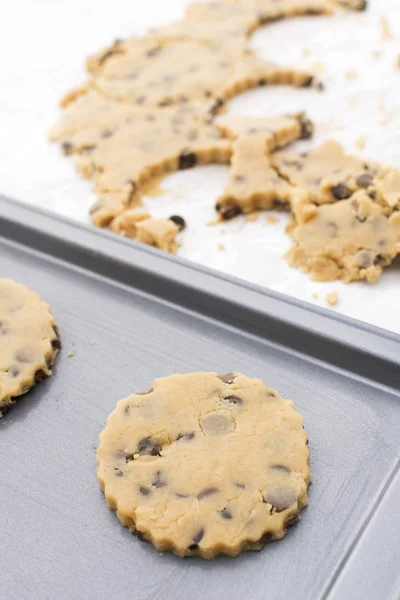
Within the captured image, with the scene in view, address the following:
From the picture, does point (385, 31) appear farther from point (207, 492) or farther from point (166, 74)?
point (207, 492)

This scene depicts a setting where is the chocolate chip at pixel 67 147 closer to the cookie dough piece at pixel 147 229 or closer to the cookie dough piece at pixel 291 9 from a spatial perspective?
the cookie dough piece at pixel 147 229

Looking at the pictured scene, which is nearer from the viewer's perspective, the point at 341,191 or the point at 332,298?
the point at 332,298

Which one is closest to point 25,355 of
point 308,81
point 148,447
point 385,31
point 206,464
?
point 148,447

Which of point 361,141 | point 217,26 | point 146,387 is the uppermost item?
point 217,26

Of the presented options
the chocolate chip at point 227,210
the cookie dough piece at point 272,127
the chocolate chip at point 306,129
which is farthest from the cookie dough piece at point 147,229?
the chocolate chip at point 306,129

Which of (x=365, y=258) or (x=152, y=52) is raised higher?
(x=152, y=52)

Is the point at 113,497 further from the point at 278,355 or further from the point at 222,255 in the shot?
the point at 222,255

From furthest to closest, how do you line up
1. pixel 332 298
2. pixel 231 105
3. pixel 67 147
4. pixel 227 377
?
pixel 231 105, pixel 67 147, pixel 332 298, pixel 227 377

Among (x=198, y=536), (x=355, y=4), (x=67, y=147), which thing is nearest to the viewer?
(x=198, y=536)
